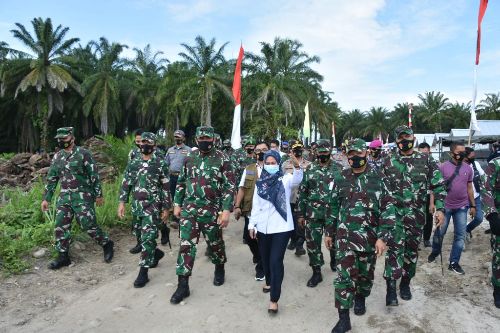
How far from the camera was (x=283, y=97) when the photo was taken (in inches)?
983

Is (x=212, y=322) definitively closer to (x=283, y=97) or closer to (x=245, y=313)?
(x=245, y=313)

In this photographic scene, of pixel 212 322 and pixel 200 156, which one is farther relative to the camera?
pixel 200 156

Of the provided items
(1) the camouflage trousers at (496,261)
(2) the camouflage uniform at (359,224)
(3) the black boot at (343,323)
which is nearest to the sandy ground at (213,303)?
(3) the black boot at (343,323)

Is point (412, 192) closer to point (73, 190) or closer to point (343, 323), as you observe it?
point (343, 323)

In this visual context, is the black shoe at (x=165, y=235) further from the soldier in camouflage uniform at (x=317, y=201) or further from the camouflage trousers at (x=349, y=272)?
the camouflage trousers at (x=349, y=272)

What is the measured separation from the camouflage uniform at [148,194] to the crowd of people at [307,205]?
1 centimetres

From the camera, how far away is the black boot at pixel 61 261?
219 inches

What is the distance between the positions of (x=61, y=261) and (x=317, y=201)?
3621mm

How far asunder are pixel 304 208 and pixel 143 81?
32.9 meters

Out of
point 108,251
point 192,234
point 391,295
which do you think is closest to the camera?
point 391,295

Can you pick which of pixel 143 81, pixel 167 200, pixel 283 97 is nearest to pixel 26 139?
pixel 143 81

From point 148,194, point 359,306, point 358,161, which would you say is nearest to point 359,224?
point 358,161

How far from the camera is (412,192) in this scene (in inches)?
188

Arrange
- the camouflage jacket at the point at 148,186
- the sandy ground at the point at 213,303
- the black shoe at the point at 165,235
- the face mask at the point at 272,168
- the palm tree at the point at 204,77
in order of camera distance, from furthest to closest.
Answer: the palm tree at the point at 204,77 → the black shoe at the point at 165,235 → the camouflage jacket at the point at 148,186 → the face mask at the point at 272,168 → the sandy ground at the point at 213,303
